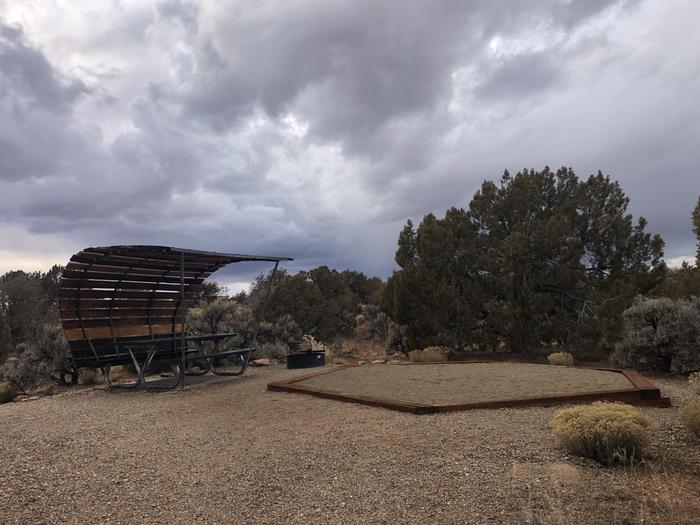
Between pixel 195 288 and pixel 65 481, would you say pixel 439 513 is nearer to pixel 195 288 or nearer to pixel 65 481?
pixel 65 481

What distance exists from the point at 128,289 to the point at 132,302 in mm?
422

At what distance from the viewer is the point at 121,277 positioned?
9.76 m

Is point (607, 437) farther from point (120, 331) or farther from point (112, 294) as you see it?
point (120, 331)

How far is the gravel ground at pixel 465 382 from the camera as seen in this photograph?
663cm

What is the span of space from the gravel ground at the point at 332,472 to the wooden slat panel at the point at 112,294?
349 centimetres

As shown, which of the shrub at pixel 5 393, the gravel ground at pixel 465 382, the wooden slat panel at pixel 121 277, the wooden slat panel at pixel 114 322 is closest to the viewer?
the gravel ground at pixel 465 382

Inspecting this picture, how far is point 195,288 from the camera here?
11.2 m

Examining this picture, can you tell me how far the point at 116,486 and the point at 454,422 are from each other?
336 centimetres

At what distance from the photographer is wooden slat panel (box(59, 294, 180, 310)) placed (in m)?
9.02

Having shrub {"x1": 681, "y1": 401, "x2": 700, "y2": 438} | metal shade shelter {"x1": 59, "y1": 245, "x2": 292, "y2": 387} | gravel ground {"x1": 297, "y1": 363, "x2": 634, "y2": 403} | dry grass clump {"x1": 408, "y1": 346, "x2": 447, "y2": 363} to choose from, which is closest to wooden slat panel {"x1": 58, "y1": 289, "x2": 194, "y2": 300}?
metal shade shelter {"x1": 59, "y1": 245, "x2": 292, "y2": 387}

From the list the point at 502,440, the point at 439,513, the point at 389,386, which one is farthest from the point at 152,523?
the point at 389,386

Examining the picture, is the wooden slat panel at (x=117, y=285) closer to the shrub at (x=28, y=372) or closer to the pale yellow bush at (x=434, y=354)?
the shrub at (x=28, y=372)

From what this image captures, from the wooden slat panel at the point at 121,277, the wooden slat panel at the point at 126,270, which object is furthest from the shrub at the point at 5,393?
the wooden slat panel at the point at 126,270

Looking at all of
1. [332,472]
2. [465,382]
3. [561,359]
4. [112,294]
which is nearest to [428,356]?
[561,359]
